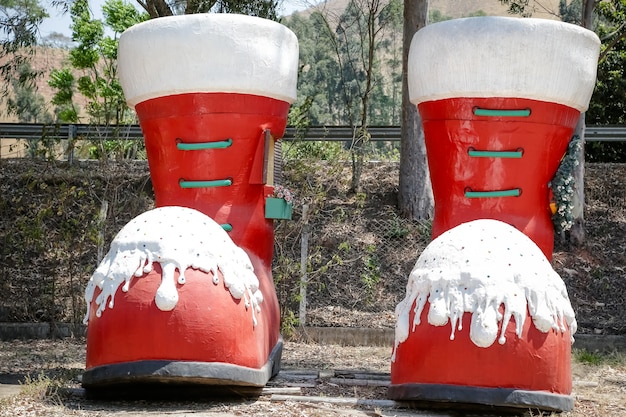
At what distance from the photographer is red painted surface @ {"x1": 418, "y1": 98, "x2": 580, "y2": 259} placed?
533 cm

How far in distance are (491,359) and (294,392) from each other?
3.96 ft

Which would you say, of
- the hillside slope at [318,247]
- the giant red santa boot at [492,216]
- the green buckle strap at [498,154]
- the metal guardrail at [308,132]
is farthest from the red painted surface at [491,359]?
the metal guardrail at [308,132]

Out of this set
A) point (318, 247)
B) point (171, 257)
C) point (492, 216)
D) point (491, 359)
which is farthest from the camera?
point (318, 247)

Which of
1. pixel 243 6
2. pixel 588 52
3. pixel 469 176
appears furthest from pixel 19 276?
pixel 588 52

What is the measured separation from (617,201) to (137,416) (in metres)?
8.13

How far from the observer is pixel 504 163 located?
17.5 ft

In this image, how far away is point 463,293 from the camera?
4590 mm

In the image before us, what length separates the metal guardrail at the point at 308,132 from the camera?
38.3 feet

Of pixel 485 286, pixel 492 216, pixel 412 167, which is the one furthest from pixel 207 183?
pixel 412 167

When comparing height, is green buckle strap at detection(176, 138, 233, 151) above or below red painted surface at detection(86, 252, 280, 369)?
above

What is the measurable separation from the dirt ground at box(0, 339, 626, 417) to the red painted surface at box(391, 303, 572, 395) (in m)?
0.20

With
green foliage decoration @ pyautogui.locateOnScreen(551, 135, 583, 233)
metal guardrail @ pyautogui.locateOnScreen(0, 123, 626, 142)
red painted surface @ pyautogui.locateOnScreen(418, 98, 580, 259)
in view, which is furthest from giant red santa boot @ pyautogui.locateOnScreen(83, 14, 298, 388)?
metal guardrail @ pyautogui.locateOnScreen(0, 123, 626, 142)

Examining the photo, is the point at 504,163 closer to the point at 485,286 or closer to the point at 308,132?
the point at 485,286

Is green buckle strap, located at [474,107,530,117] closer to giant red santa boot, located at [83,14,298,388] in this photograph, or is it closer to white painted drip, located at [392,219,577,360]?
white painted drip, located at [392,219,577,360]
